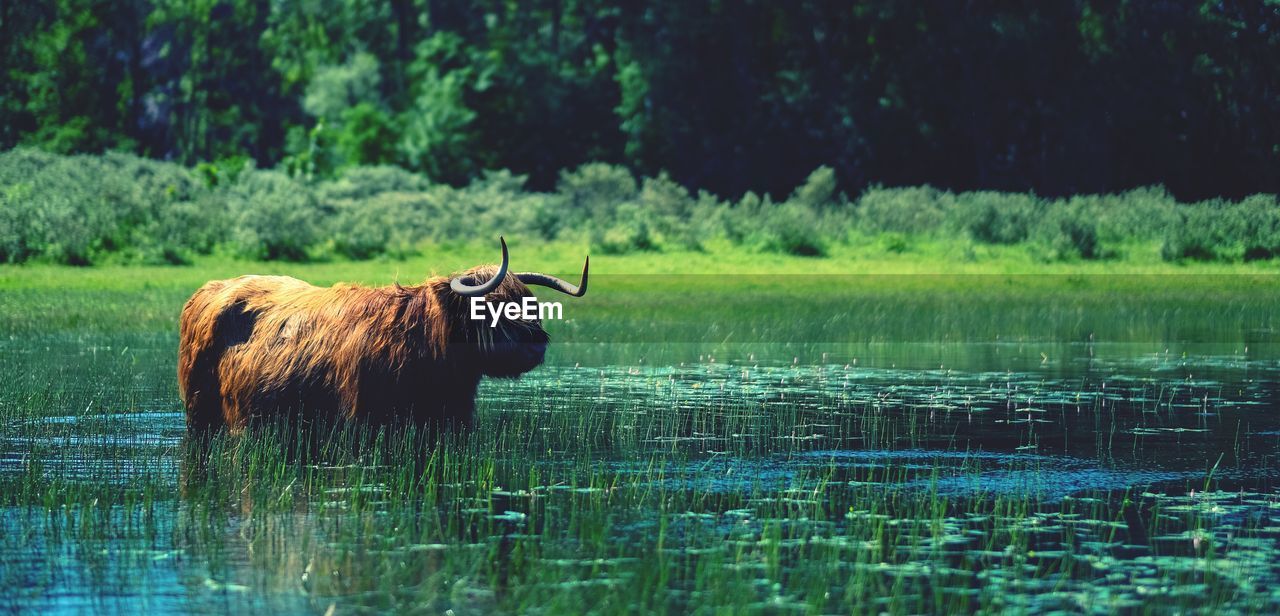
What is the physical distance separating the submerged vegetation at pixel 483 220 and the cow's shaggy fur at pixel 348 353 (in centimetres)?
2164

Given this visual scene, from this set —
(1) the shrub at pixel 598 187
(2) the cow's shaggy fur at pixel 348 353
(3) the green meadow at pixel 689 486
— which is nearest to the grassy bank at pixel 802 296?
(3) the green meadow at pixel 689 486

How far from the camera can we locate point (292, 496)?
11.4 metres

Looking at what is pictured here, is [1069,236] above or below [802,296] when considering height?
above

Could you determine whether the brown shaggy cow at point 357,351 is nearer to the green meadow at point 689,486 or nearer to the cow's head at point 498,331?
the cow's head at point 498,331

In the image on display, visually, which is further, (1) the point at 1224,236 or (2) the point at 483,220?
(2) the point at 483,220

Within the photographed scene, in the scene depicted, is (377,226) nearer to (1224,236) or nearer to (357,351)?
(1224,236)

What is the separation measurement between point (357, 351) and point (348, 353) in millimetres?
95

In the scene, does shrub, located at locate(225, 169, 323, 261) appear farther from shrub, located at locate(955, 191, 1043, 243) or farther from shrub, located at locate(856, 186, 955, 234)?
shrub, located at locate(955, 191, 1043, 243)

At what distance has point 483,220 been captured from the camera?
42.4 meters

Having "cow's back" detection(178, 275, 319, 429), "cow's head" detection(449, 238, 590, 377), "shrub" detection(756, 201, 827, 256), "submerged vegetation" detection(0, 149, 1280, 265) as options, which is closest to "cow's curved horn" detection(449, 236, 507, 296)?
"cow's head" detection(449, 238, 590, 377)

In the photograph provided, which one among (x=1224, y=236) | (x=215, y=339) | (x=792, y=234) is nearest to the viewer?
(x=215, y=339)

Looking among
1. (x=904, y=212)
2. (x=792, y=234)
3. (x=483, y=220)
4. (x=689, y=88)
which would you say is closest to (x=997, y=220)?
(x=904, y=212)

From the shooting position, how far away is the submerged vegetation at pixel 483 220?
1414 inches

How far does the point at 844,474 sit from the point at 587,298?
18.0 m
